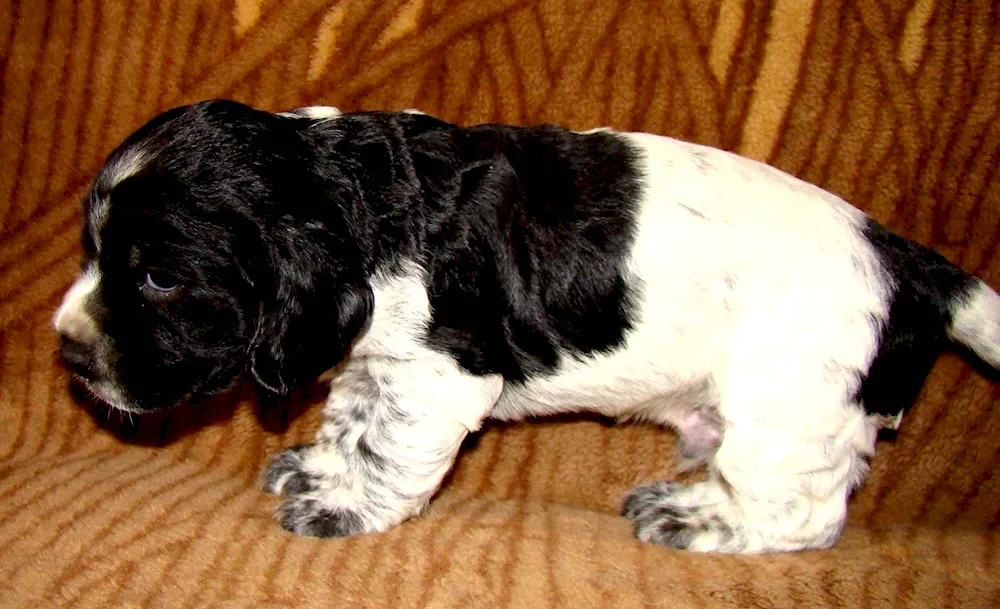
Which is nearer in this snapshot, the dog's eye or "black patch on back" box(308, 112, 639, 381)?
the dog's eye

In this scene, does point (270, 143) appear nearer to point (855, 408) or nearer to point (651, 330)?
point (651, 330)

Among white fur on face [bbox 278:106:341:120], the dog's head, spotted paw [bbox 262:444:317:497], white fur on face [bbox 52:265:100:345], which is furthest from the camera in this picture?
spotted paw [bbox 262:444:317:497]

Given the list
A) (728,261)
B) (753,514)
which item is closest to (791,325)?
(728,261)

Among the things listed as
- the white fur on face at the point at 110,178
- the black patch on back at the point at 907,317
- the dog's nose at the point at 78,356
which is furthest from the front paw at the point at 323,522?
the black patch on back at the point at 907,317

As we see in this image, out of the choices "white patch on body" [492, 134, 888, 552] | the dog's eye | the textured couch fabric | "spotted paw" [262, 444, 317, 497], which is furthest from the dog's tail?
the dog's eye

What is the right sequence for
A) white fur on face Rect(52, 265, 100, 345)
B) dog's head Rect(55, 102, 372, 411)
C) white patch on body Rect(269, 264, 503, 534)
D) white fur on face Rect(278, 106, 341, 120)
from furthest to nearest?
white fur on face Rect(278, 106, 341, 120) → white patch on body Rect(269, 264, 503, 534) → white fur on face Rect(52, 265, 100, 345) → dog's head Rect(55, 102, 372, 411)

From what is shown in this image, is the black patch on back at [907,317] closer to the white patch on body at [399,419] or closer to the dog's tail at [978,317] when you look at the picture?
the dog's tail at [978,317]

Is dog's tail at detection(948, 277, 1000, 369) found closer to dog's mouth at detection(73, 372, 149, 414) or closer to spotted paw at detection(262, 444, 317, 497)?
spotted paw at detection(262, 444, 317, 497)
